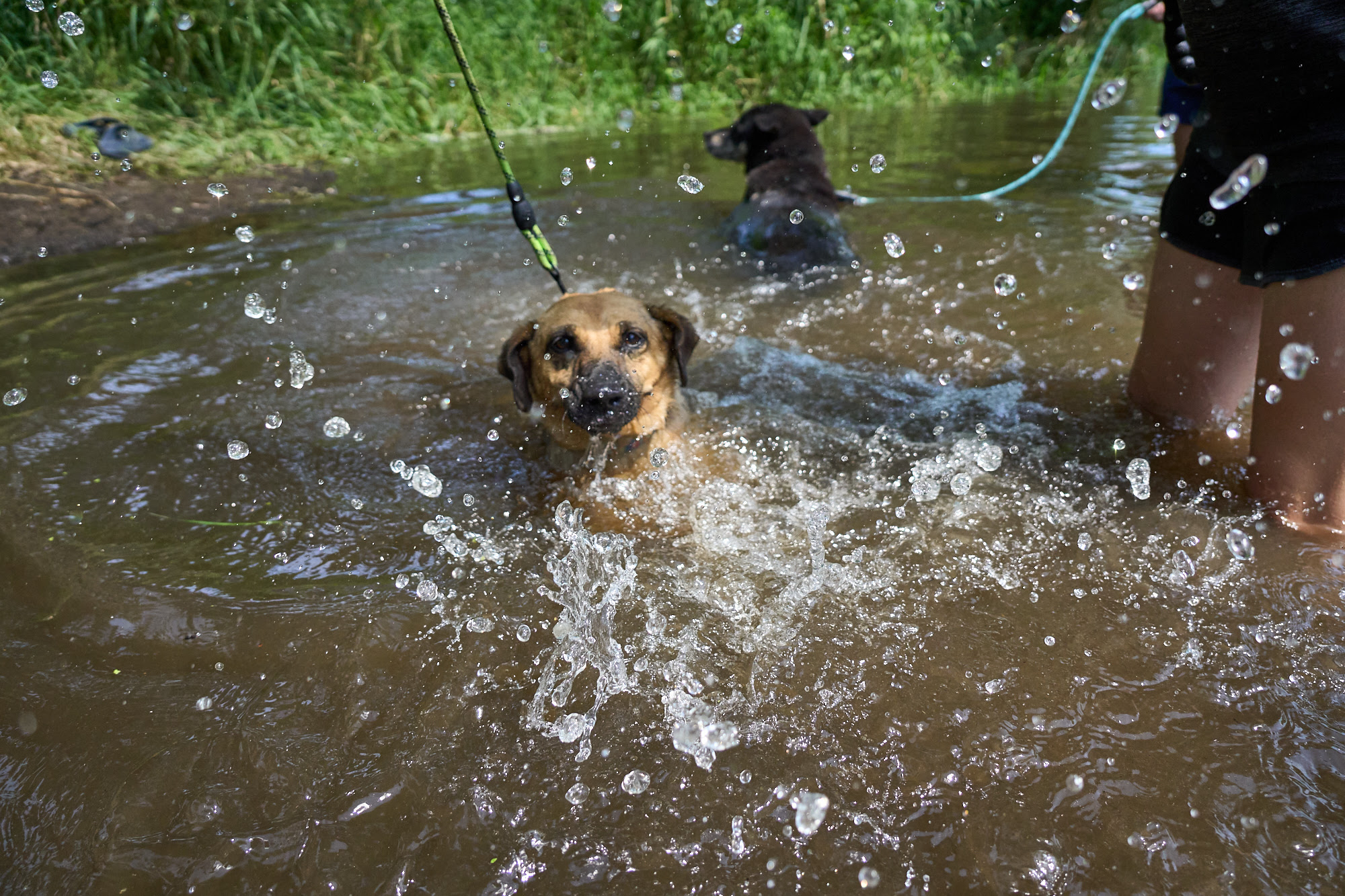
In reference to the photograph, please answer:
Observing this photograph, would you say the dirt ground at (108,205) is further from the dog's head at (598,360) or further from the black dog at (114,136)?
the dog's head at (598,360)

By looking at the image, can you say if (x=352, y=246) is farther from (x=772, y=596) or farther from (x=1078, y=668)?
(x=1078, y=668)

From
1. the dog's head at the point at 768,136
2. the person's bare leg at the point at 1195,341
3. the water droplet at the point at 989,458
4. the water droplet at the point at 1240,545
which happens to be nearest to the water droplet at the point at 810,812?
the water droplet at the point at 1240,545

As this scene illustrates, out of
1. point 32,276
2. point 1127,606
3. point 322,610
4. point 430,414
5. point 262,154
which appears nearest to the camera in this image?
point 1127,606

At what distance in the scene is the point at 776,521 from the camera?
115 inches

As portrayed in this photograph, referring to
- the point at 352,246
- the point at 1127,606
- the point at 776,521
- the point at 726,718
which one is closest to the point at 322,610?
the point at 726,718

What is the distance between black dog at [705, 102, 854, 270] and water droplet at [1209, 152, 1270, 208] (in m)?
3.28

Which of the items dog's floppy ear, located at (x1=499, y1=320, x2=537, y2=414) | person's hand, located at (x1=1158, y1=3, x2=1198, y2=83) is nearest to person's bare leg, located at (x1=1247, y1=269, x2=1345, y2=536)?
person's hand, located at (x1=1158, y1=3, x2=1198, y2=83)

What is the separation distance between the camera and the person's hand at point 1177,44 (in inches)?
127

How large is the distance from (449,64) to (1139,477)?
37.2ft

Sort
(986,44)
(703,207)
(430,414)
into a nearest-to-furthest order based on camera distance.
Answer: (430,414) < (703,207) < (986,44)

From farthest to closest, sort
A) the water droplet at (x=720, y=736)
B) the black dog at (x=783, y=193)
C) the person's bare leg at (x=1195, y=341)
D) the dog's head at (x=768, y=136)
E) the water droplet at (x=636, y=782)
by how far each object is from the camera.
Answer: the dog's head at (x=768, y=136)
the black dog at (x=783, y=193)
the person's bare leg at (x=1195, y=341)
the water droplet at (x=720, y=736)
the water droplet at (x=636, y=782)

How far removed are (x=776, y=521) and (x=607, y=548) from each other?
1.97 feet

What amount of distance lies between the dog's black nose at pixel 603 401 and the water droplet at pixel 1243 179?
1981 millimetres

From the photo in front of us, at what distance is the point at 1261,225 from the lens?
2301 mm
